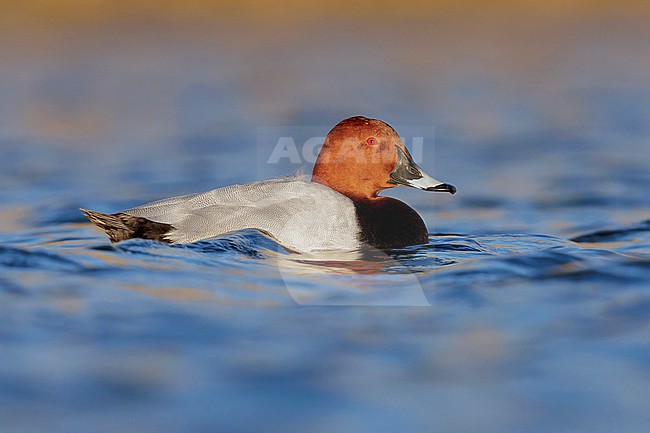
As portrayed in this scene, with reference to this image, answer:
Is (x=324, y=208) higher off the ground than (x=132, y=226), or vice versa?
(x=324, y=208)

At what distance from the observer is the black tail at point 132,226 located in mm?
5910

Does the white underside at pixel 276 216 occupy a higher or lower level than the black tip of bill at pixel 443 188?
lower

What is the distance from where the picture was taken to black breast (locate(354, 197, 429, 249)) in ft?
19.6

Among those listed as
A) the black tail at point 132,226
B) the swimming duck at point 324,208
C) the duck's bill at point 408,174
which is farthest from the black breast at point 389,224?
the black tail at point 132,226

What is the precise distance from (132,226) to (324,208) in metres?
1.17

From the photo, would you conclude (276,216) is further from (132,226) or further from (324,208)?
(132,226)

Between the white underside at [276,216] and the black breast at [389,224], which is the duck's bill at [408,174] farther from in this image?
the white underside at [276,216]

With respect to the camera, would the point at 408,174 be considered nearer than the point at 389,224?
No

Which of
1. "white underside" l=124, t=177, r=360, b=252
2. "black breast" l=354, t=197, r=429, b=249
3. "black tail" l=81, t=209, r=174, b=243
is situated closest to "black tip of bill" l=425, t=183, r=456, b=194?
"black breast" l=354, t=197, r=429, b=249

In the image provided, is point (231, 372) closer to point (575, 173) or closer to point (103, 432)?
point (103, 432)

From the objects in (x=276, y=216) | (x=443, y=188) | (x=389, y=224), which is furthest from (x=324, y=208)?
(x=443, y=188)

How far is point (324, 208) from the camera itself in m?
5.95

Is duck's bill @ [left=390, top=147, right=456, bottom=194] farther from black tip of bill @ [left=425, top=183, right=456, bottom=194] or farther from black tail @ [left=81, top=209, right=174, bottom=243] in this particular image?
black tail @ [left=81, top=209, right=174, bottom=243]

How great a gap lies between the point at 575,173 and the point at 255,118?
138 inches
